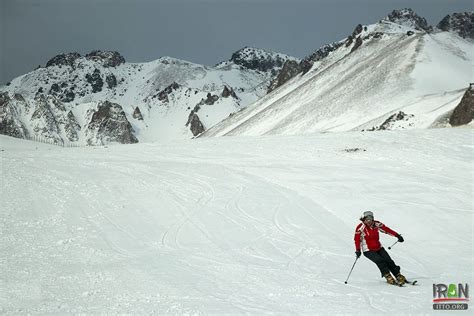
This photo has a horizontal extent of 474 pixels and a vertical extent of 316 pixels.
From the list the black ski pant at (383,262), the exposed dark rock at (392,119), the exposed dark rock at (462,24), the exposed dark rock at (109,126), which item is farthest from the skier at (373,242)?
the exposed dark rock at (109,126)

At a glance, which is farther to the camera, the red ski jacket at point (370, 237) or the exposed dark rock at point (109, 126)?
the exposed dark rock at point (109, 126)

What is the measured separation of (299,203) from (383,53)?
84.3 metres

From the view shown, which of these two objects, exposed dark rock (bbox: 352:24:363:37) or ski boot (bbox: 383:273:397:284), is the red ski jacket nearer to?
ski boot (bbox: 383:273:397:284)

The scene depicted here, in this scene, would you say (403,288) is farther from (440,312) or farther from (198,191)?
(198,191)

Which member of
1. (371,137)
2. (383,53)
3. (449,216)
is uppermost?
(383,53)

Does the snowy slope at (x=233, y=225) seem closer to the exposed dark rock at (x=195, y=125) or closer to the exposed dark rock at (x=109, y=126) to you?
the exposed dark rock at (x=195, y=125)

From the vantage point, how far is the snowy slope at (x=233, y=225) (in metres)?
10.5

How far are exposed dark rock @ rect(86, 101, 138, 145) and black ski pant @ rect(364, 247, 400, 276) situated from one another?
180249 mm

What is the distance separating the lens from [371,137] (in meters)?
32.6

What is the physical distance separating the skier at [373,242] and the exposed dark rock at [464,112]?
35.3 metres

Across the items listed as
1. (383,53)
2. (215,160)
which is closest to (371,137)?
(215,160)

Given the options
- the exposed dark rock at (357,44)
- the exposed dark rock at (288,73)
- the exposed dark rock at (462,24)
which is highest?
the exposed dark rock at (462,24)

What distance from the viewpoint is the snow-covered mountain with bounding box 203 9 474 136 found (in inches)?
2210

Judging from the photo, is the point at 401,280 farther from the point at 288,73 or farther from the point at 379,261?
the point at 288,73
